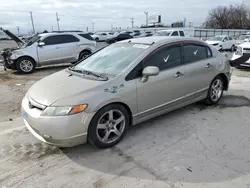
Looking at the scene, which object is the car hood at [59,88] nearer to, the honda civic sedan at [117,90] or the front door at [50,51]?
the honda civic sedan at [117,90]

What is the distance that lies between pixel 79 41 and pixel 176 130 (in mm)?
8229

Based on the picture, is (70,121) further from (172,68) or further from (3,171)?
(172,68)

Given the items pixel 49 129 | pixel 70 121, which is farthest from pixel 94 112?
pixel 49 129

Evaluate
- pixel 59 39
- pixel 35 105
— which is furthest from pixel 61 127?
pixel 59 39

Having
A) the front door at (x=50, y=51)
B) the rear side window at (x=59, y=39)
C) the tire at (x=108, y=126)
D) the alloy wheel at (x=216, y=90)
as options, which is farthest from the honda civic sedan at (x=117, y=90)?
the rear side window at (x=59, y=39)

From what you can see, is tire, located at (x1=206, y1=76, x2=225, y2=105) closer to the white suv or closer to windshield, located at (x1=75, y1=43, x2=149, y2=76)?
windshield, located at (x1=75, y1=43, x2=149, y2=76)

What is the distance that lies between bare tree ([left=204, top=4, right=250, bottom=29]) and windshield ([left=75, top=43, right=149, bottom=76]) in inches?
2590

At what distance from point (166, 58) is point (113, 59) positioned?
0.94m

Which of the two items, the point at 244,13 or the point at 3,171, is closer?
the point at 3,171

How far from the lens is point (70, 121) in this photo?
2.95 metres

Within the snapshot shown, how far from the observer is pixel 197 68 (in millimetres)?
4449

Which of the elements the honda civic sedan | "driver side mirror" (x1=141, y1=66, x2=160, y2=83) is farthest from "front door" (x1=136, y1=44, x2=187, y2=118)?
"driver side mirror" (x1=141, y1=66, x2=160, y2=83)

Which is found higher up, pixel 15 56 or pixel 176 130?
pixel 15 56

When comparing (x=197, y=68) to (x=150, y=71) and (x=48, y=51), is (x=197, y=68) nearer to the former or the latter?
(x=150, y=71)
